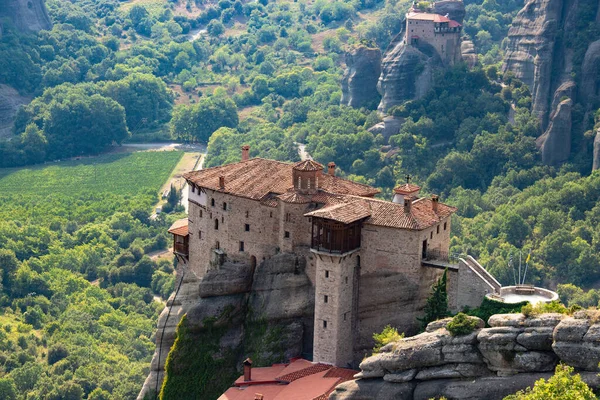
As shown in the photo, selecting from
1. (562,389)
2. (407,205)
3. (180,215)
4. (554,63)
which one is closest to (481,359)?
(562,389)

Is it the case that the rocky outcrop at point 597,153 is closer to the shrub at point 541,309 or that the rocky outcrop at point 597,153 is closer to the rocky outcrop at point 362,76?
the rocky outcrop at point 362,76

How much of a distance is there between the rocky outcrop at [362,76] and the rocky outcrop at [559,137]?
28.9m

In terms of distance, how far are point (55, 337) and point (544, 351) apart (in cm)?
7099

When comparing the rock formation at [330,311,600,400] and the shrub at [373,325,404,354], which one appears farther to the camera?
the shrub at [373,325,404,354]

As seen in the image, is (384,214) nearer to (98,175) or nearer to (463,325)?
(463,325)

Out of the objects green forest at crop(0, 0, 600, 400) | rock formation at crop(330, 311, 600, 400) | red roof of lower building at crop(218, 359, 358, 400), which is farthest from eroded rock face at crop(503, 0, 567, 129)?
rock formation at crop(330, 311, 600, 400)

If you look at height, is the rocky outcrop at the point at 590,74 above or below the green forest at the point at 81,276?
above

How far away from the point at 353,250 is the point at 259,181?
30.6ft

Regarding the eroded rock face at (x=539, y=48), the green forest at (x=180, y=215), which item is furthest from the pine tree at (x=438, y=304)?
the eroded rock face at (x=539, y=48)

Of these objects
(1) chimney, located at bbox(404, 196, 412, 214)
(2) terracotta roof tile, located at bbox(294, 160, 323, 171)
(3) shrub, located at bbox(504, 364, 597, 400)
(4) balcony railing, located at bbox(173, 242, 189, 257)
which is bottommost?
(4) balcony railing, located at bbox(173, 242, 189, 257)

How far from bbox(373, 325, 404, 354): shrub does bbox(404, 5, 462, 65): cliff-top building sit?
85.9 meters

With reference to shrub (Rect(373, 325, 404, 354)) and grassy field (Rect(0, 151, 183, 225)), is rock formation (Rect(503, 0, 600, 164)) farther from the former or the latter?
shrub (Rect(373, 325, 404, 354))

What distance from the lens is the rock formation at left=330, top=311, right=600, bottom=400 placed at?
67.4 metres

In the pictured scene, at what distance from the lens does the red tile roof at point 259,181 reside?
88062 millimetres
